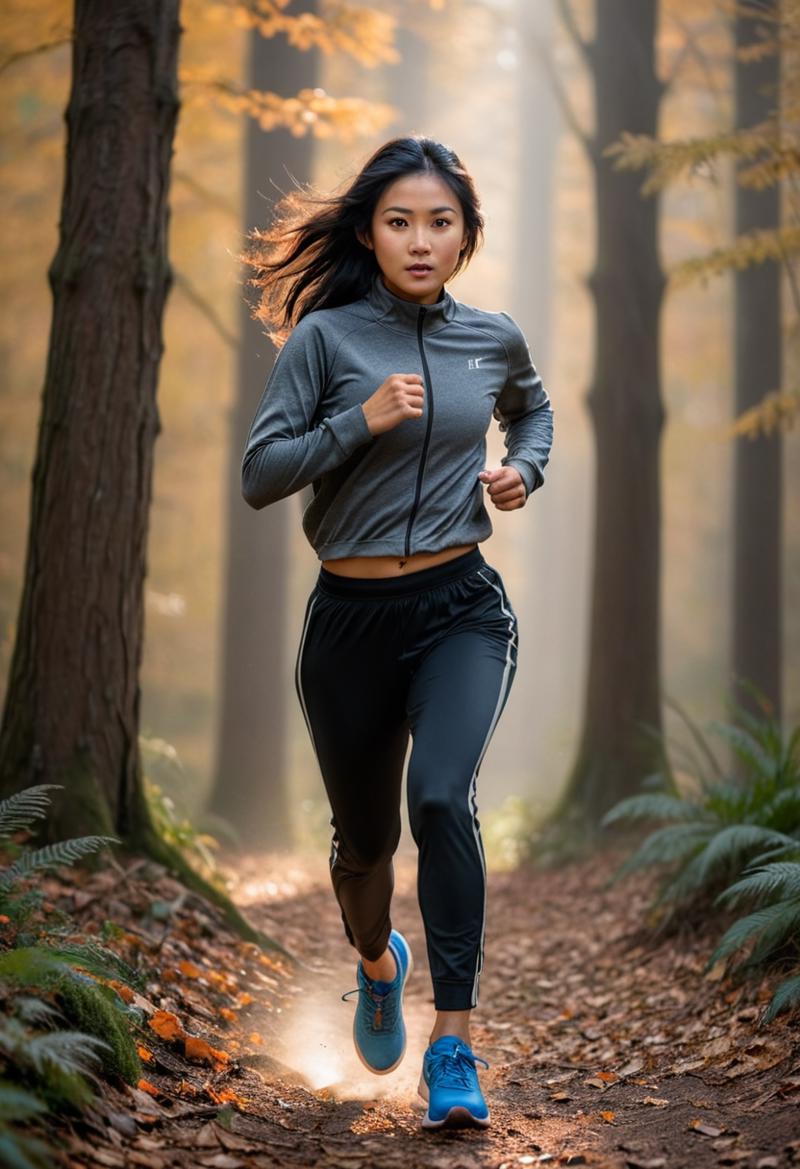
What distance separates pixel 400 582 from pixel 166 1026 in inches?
64.6

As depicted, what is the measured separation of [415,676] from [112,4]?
148 inches

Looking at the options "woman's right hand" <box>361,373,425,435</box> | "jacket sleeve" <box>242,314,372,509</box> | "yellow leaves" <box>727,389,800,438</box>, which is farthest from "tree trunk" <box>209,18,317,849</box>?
"woman's right hand" <box>361,373,425,435</box>

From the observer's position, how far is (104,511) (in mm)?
5383

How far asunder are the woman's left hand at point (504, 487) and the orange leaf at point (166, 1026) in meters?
1.99

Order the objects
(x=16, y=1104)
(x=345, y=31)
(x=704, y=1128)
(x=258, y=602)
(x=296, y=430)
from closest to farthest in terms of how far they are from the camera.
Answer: (x=16, y=1104) → (x=704, y=1128) → (x=296, y=430) → (x=345, y=31) → (x=258, y=602)

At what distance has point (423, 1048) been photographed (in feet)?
15.6

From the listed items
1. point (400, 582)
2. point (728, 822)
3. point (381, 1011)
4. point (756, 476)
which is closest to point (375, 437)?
point (400, 582)

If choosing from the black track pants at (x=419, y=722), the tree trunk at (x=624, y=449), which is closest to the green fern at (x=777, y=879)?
the black track pants at (x=419, y=722)

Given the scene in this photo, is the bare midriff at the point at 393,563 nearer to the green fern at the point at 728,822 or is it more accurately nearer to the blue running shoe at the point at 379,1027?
the blue running shoe at the point at 379,1027

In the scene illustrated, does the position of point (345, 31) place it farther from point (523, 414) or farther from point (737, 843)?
point (737, 843)

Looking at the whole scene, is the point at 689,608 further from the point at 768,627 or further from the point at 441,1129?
the point at 441,1129

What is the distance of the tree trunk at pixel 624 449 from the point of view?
357 inches

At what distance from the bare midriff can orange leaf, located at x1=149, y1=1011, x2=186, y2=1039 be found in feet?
5.17

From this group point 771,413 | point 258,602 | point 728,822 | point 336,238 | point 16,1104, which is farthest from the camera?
point 258,602
